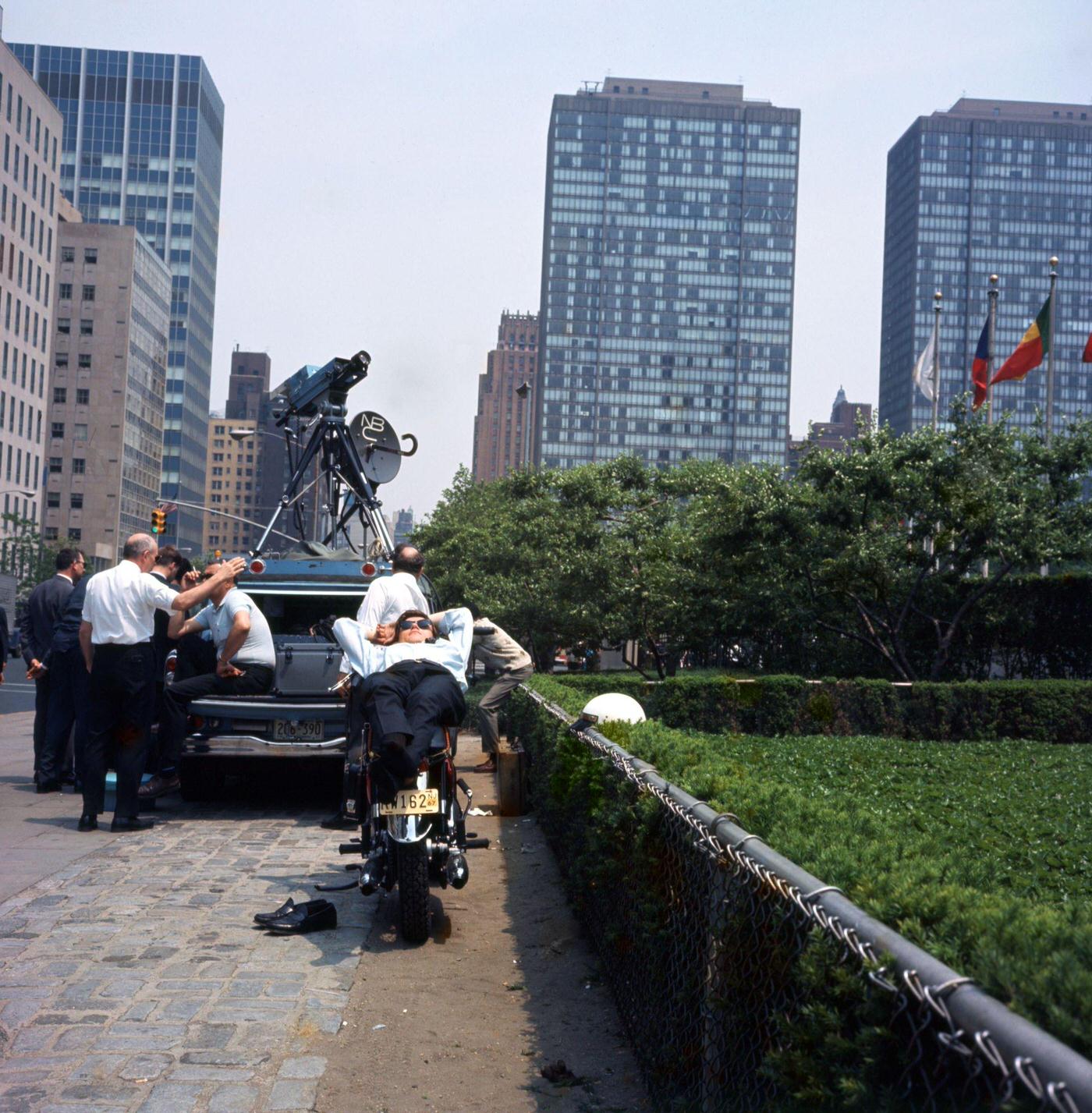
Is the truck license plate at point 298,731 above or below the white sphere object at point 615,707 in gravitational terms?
below

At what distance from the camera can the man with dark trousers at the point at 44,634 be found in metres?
11.1

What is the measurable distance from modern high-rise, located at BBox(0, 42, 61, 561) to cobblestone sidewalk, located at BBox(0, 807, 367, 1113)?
77.7 metres

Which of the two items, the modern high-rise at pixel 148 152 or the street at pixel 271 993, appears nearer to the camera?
the street at pixel 271 993

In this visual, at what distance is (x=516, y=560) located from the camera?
35281mm

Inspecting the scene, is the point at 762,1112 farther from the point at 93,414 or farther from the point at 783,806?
the point at 93,414

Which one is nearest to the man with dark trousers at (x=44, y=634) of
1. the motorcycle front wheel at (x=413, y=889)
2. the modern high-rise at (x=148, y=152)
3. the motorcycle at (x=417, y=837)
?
the motorcycle at (x=417, y=837)

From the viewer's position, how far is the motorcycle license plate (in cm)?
631

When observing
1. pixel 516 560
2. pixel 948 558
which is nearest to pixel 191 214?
pixel 516 560

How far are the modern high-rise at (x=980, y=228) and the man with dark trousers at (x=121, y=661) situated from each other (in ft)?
596

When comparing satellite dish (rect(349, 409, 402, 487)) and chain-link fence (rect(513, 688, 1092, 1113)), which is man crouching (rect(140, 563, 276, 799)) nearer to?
chain-link fence (rect(513, 688, 1092, 1113))

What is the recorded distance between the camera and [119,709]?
9023 millimetres

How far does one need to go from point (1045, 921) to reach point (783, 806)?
1806 millimetres

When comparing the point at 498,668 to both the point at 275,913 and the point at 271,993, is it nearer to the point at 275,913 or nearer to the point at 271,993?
the point at 275,913

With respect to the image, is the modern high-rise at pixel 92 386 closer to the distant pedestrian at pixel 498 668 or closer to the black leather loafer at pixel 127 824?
the distant pedestrian at pixel 498 668
